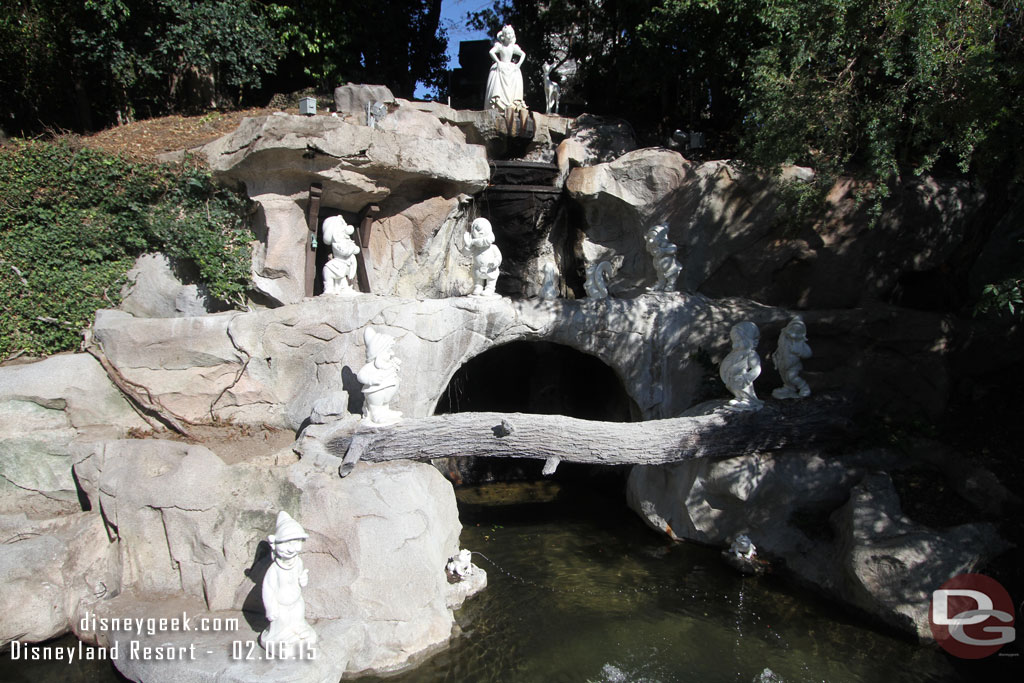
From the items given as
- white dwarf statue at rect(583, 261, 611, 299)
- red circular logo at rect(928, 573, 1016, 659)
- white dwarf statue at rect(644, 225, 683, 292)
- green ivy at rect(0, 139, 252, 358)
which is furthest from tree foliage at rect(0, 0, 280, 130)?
red circular logo at rect(928, 573, 1016, 659)

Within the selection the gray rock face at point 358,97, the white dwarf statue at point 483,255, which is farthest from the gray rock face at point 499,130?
the white dwarf statue at point 483,255

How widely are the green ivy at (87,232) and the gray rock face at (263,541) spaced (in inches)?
129

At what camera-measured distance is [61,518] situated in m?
6.75

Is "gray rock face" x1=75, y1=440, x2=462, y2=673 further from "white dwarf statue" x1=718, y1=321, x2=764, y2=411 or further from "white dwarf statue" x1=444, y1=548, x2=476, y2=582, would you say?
"white dwarf statue" x1=718, y1=321, x2=764, y2=411

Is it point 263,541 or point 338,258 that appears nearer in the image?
point 263,541

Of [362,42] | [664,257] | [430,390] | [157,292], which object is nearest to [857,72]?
[664,257]

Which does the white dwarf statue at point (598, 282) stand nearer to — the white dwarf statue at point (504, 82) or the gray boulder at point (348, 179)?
the gray boulder at point (348, 179)

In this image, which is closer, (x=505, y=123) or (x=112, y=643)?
(x=112, y=643)

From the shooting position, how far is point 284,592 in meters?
5.29

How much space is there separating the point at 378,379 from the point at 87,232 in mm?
4967

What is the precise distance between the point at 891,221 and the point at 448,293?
7.19 m

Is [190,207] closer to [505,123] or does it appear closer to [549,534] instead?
[505,123]

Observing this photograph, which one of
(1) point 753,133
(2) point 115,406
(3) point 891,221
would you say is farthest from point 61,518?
(3) point 891,221

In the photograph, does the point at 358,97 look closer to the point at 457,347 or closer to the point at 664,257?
the point at 457,347
